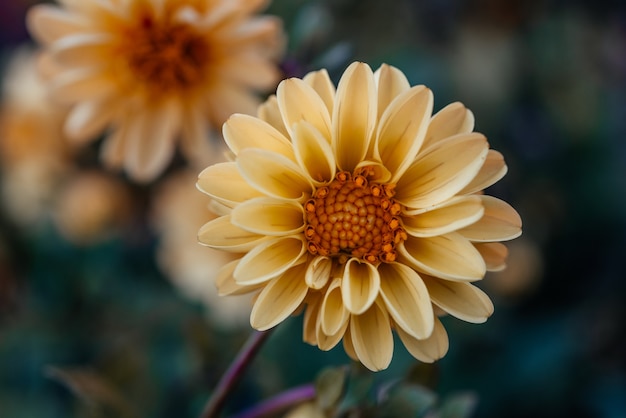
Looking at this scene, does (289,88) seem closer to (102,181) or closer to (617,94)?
(102,181)

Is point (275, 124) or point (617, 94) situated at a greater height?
point (617, 94)

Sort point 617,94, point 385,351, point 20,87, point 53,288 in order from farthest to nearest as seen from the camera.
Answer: point 617,94 → point 20,87 → point 53,288 → point 385,351

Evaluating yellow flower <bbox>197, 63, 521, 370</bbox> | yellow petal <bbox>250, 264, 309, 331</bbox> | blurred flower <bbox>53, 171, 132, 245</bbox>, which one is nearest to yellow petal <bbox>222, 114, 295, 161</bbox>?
yellow flower <bbox>197, 63, 521, 370</bbox>

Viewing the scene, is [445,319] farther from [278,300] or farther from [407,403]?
[278,300]

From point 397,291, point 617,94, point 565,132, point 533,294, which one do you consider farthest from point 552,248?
point 397,291

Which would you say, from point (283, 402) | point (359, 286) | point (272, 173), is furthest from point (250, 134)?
point (283, 402)

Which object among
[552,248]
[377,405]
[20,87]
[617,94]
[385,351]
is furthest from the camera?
[617,94]
